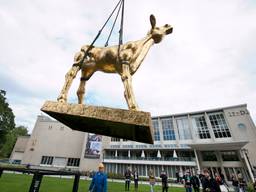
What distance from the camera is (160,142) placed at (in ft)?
124

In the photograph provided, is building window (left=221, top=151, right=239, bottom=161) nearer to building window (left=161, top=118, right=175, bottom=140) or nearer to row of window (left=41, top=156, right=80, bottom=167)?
building window (left=161, top=118, right=175, bottom=140)

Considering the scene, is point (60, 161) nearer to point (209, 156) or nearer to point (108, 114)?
point (209, 156)

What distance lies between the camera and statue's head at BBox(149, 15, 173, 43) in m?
2.39

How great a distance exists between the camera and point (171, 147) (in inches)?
1362

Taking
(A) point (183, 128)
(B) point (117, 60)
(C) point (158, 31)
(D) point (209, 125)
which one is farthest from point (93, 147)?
(C) point (158, 31)

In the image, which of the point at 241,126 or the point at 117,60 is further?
the point at 241,126

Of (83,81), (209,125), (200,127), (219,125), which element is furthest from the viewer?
(200,127)

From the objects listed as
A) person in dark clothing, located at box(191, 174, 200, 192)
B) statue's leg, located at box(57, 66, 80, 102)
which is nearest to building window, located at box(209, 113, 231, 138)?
person in dark clothing, located at box(191, 174, 200, 192)

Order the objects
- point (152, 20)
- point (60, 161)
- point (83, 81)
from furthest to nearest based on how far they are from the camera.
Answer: point (60, 161), point (83, 81), point (152, 20)

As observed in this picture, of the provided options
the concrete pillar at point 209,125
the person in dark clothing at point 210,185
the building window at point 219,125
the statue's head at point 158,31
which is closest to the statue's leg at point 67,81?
the statue's head at point 158,31

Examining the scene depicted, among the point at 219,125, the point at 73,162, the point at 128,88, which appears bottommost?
the point at 128,88

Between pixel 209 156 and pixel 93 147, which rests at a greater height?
pixel 93 147

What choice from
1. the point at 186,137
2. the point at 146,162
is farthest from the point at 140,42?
the point at 186,137

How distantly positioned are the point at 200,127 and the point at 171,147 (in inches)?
313
